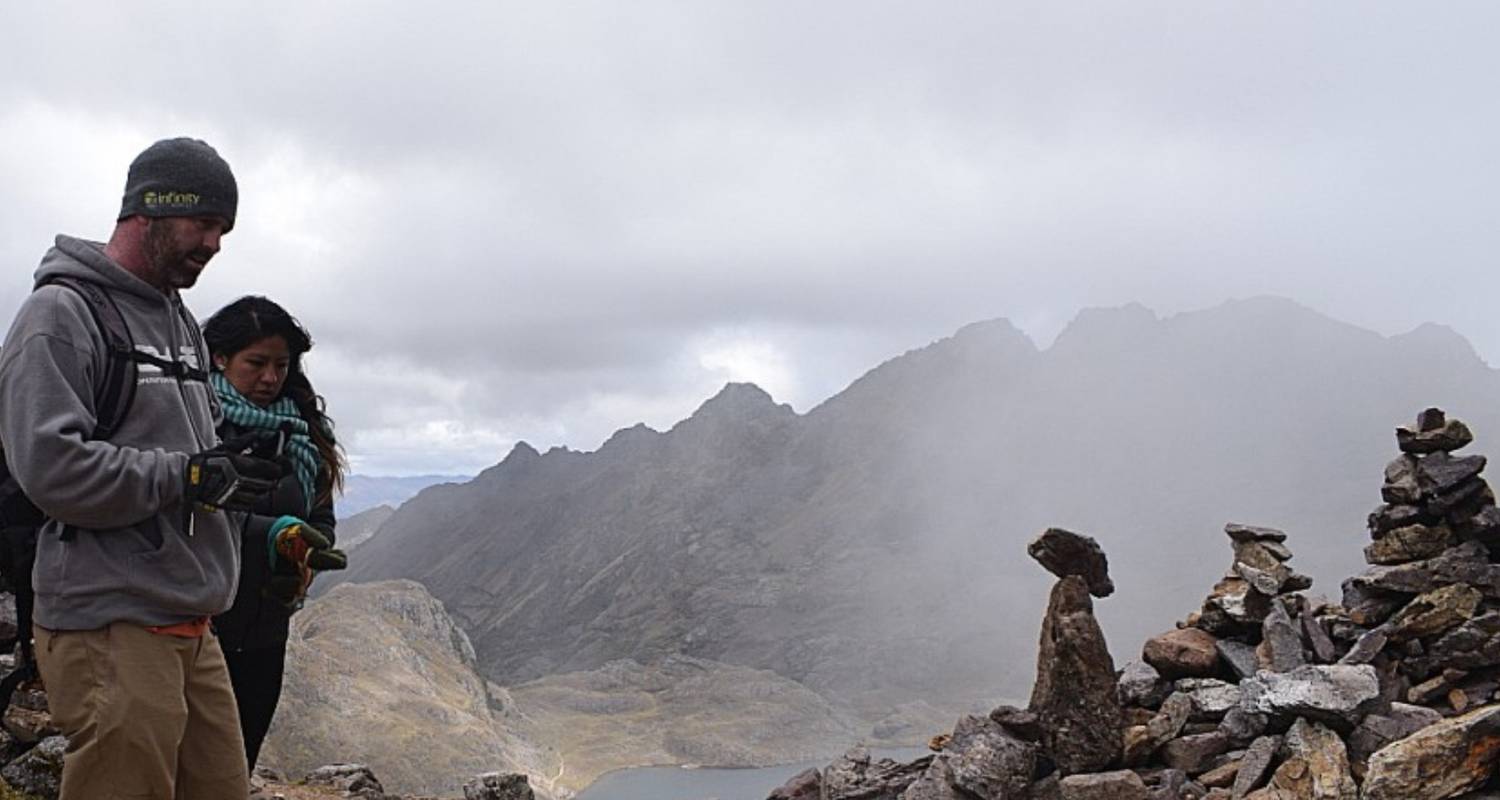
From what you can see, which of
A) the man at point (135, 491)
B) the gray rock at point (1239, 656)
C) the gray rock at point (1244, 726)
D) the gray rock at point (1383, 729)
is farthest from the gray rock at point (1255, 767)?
the man at point (135, 491)

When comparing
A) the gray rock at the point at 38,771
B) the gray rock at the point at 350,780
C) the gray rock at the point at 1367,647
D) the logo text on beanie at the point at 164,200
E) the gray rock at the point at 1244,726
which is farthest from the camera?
the gray rock at the point at 350,780

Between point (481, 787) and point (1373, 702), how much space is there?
12.8m

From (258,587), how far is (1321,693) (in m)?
12.9

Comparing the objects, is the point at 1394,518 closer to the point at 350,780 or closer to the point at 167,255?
the point at 167,255

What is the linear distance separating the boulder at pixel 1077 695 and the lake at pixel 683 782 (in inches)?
4883

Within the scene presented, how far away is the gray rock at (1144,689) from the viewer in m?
16.5

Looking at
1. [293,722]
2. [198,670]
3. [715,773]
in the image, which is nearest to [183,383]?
[198,670]

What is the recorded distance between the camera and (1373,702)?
14.2 meters

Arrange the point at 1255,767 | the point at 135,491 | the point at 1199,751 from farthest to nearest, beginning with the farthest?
1. the point at 1199,751
2. the point at 1255,767
3. the point at 135,491

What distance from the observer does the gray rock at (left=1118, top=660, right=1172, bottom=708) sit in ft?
54.2

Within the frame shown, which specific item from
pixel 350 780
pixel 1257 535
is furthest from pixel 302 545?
pixel 1257 535

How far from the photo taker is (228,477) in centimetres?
549

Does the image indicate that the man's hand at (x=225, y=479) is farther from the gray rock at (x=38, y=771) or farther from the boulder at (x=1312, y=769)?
the boulder at (x=1312, y=769)

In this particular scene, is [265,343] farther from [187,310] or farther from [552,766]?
[552,766]
